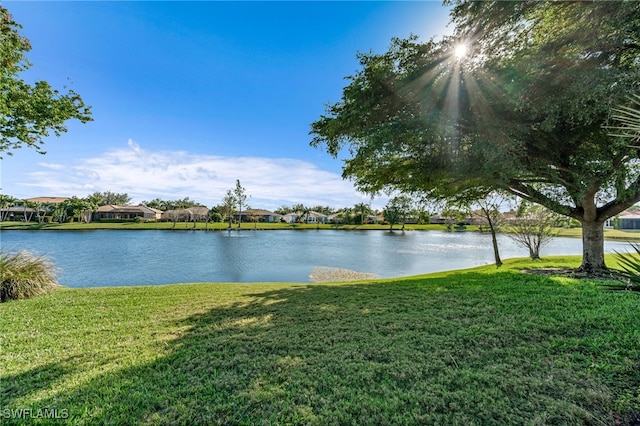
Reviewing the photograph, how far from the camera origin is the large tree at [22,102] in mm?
7089

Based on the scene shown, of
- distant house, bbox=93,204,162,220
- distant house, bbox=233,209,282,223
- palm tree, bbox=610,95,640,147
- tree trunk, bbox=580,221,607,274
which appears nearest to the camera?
palm tree, bbox=610,95,640,147

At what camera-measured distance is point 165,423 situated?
228 centimetres

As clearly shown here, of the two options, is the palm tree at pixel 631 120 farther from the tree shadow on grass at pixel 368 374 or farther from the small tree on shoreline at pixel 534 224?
the small tree on shoreline at pixel 534 224

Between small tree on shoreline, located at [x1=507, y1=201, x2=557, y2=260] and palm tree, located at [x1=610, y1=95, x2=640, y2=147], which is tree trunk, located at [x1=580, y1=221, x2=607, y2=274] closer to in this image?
small tree on shoreline, located at [x1=507, y1=201, x2=557, y2=260]

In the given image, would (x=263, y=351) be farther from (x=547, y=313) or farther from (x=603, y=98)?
(x=603, y=98)

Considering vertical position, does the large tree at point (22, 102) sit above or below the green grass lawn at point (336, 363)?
above

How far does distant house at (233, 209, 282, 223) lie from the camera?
255 ft

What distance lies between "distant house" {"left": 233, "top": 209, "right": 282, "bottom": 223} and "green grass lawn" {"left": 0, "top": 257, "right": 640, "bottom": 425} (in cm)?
7330

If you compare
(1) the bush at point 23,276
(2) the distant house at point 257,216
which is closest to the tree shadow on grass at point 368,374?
(1) the bush at point 23,276

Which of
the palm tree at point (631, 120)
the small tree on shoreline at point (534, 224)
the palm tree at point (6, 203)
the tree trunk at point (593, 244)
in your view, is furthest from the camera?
the palm tree at point (6, 203)

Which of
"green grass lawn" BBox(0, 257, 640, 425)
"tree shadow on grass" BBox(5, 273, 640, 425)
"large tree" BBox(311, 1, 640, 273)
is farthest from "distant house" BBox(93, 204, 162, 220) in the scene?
"tree shadow on grass" BBox(5, 273, 640, 425)

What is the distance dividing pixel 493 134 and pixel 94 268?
22.0 m

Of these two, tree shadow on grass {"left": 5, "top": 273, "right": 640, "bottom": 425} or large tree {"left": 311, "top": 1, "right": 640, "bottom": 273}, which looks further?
large tree {"left": 311, "top": 1, "right": 640, "bottom": 273}

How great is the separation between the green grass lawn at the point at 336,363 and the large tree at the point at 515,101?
13.1ft
